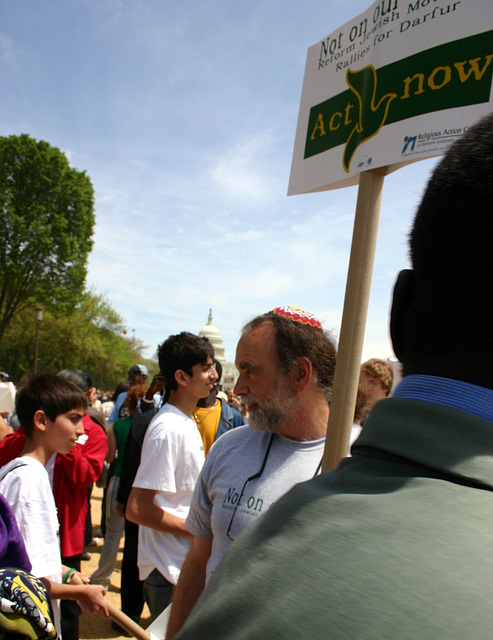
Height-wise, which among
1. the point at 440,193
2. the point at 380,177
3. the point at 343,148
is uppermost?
the point at 343,148

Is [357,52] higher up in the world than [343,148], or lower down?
higher up

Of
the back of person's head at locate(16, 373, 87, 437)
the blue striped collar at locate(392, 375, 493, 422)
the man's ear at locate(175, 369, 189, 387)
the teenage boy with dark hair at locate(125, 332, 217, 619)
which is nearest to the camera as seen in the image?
the blue striped collar at locate(392, 375, 493, 422)

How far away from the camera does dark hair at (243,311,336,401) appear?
2.35 m

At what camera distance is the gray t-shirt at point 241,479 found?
2029 millimetres

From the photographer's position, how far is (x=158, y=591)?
3.27m

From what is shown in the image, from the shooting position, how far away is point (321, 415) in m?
2.30

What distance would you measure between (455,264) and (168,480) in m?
2.78

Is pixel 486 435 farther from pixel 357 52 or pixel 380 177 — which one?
pixel 357 52

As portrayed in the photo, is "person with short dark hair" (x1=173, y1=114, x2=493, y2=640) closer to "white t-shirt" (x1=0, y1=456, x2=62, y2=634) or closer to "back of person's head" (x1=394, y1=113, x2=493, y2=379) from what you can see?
"back of person's head" (x1=394, y1=113, x2=493, y2=379)

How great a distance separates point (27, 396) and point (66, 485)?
0.93 meters

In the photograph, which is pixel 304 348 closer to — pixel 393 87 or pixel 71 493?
pixel 393 87

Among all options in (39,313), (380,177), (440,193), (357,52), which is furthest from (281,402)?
(39,313)

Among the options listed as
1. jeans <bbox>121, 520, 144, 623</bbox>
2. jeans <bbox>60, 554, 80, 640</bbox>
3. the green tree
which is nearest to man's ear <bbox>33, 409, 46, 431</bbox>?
jeans <bbox>60, 554, 80, 640</bbox>

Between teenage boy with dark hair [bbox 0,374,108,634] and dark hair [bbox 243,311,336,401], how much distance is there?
148 centimetres
